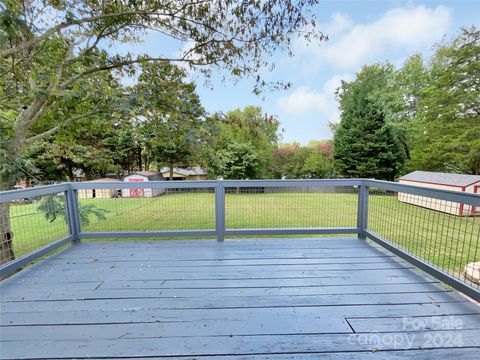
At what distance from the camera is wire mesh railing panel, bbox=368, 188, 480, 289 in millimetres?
2162

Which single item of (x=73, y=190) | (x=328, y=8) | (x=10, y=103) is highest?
(x=328, y=8)

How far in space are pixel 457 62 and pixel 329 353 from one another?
13.4 metres

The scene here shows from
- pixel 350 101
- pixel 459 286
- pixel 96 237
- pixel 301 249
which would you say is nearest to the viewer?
pixel 459 286

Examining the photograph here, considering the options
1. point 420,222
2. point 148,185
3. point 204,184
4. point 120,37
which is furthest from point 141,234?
point 420,222

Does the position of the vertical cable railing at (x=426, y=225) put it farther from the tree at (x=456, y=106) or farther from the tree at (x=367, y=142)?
the tree at (x=367, y=142)

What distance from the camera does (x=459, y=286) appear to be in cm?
188

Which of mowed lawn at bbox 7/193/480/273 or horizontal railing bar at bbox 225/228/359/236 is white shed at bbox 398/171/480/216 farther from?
horizontal railing bar at bbox 225/228/359/236

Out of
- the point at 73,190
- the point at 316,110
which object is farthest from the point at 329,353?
the point at 316,110

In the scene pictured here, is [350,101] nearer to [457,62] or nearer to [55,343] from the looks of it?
[457,62]

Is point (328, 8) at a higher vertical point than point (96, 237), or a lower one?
higher

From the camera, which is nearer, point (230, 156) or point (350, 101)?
point (230, 156)

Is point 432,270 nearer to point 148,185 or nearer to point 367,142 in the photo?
point 148,185

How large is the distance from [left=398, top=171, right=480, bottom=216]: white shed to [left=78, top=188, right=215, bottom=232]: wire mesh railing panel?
2.46m

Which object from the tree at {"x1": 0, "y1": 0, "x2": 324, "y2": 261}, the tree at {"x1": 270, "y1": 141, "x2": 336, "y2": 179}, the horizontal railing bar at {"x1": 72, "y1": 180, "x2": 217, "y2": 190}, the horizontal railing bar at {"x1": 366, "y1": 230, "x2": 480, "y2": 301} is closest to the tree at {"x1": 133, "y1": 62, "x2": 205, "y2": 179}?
the tree at {"x1": 0, "y1": 0, "x2": 324, "y2": 261}
